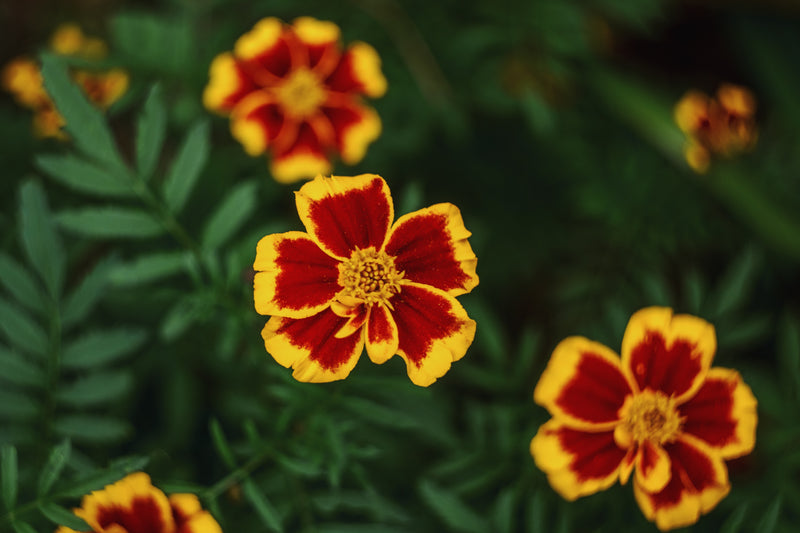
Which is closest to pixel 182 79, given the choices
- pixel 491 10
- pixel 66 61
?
pixel 66 61

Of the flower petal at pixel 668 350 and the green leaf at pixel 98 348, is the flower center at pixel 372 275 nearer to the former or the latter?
the flower petal at pixel 668 350

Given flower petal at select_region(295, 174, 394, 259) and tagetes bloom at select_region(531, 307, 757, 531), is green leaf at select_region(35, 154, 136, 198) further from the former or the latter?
tagetes bloom at select_region(531, 307, 757, 531)

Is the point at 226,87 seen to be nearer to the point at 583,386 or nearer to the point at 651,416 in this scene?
the point at 583,386

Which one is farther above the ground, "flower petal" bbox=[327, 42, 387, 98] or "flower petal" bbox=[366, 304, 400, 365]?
"flower petal" bbox=[327, 42, 387, 98]

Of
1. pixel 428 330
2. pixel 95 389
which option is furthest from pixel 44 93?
pixel 428 330

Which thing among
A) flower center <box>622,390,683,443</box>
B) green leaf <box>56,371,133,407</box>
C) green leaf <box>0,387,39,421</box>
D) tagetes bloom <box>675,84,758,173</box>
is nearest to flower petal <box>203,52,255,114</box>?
green leaf <box>56,371,133,407</box>

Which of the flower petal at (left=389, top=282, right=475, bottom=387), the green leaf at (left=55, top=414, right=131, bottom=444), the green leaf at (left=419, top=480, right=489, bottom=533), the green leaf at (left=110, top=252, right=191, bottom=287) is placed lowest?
the green leaf at (left=419, top=480, right=489, bottom=533)
